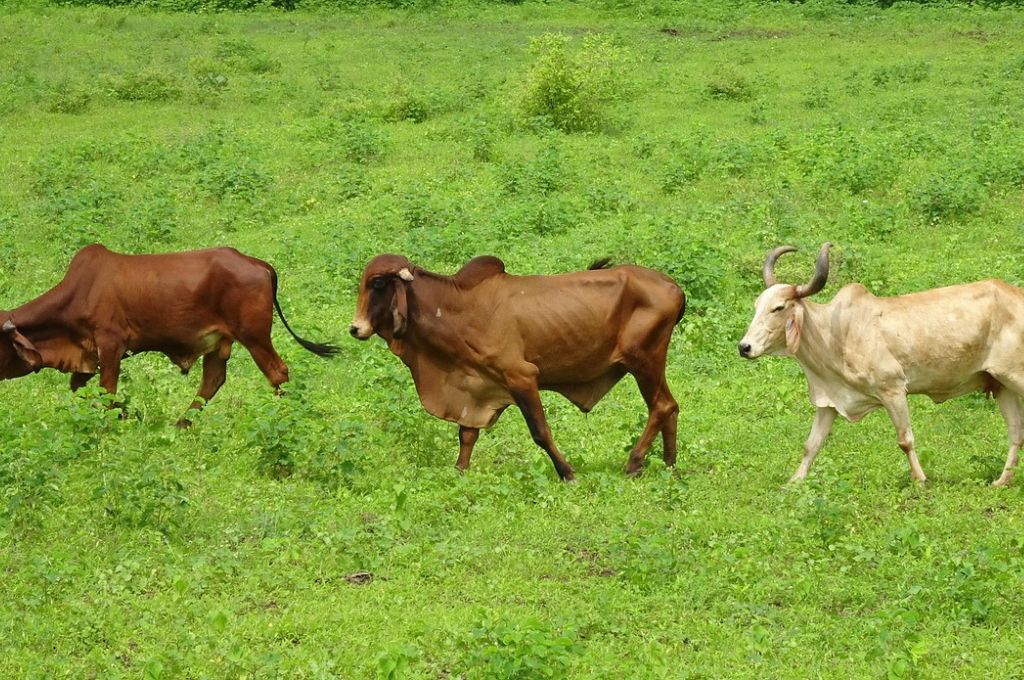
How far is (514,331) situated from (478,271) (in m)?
0.47

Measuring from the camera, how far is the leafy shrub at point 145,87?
21.9m

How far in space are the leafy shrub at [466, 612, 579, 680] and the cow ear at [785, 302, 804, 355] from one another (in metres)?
3.05

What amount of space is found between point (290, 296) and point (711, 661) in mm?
7613

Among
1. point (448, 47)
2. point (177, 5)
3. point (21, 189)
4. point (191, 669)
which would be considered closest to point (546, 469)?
point (191, 669)

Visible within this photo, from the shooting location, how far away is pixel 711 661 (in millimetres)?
6570

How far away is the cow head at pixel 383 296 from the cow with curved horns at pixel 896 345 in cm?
204

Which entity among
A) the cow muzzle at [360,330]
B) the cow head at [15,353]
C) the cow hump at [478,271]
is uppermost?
the cow hump at [478,271]

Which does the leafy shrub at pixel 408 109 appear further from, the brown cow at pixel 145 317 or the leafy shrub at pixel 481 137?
the brown cow at pixel 145 317

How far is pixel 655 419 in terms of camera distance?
923 centimetres

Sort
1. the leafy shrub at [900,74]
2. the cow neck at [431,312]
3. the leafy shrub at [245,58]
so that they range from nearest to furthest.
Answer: the cow neck at [431,312]
the leafy shrub at [900,74]
the leafy shrub at [245,58]

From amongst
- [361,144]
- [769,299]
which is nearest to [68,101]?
[361,144]

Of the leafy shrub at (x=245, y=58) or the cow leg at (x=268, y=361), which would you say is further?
the leafy shrub at (x=245, y=58)

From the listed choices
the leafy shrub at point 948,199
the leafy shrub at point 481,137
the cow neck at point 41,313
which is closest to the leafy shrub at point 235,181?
the leafy shrub at point 481,137

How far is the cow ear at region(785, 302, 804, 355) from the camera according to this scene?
894 centimetres
